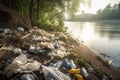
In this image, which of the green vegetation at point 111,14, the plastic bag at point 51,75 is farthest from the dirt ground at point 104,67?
the green vegetation at point 111,14

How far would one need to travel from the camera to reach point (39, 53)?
5.49 m

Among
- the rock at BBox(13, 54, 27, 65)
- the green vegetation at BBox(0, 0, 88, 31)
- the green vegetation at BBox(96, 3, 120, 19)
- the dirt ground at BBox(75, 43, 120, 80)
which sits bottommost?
the dirt ground at BBox(75, 43, 120, 80)

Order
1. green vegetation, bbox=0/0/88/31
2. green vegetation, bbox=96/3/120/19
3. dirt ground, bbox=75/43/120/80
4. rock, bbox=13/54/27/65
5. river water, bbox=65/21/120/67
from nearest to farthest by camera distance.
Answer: rock, bbox=13/54/27/65 < dirt ground, bbox=75/43/120/80 < river water, bbox=65/21/120/67 < green vegetation, bbox=0/0/88/31 < green vegetation, bbox=96/3/120/19

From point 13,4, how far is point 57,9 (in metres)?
5.95

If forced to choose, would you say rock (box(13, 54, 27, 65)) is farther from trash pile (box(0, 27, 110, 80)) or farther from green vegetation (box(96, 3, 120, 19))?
green vegetation (box(96, 3, 120, 19))

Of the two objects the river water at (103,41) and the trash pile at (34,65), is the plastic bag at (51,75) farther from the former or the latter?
the river water at (103,41)

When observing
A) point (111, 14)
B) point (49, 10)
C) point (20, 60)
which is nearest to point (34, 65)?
point (20, 60)

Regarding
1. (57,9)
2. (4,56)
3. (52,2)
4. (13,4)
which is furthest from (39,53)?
(57,9)

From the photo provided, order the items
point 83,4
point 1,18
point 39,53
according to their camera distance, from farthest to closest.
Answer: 1. point 83,4
2. point 1,18
3. point 39,53

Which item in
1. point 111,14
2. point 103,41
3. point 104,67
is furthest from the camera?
point 111,14

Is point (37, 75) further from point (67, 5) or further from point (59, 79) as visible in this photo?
point (67, 5)

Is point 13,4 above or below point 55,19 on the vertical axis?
above

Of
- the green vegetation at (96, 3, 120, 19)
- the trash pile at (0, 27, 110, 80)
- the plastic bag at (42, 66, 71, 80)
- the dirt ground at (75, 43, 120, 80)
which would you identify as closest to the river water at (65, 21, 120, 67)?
the dirt ground at (75, 43, 120, 80)

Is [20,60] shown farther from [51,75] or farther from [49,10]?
[49,10]
